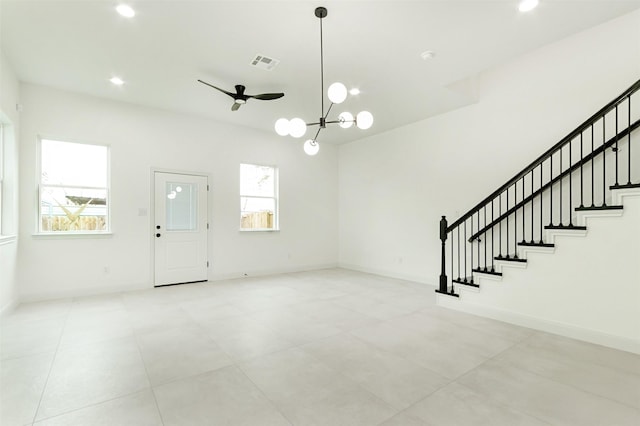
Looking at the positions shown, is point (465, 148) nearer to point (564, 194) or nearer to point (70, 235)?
point (564, 194)

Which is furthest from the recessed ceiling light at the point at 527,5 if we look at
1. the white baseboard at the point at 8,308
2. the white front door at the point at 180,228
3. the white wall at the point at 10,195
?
the white baseboard at the point at 8,308

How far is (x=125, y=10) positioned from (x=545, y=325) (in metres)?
5.41

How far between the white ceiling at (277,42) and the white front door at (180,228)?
1663 millimetres

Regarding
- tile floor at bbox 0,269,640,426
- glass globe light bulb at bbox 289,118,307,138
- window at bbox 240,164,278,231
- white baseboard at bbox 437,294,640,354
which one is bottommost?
tile floor at bbox 0,269,640,426

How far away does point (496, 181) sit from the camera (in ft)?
16.3

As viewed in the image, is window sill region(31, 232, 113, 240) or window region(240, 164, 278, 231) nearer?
window sill region(31, 232, 113, 240)

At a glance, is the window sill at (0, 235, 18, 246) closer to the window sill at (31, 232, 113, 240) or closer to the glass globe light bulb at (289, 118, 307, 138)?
the window sill at (31, 232, 113, 240)

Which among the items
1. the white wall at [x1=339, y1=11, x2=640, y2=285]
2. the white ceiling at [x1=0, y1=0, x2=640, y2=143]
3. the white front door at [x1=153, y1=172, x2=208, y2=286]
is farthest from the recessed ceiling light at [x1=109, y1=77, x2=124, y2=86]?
the white wall at [x1=339, y1=11, x2=640, y2=285]

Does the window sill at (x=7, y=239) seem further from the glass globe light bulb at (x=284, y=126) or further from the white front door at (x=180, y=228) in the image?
the glass globe light bulb at (x=284, y=126)

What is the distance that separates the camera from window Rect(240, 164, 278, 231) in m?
6.76

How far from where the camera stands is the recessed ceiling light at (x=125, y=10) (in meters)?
2.90

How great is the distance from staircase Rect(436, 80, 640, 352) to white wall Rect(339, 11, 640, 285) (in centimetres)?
31

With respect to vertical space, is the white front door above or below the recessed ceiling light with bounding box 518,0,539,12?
below

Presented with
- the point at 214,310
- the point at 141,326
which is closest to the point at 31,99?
the point at 141,326
